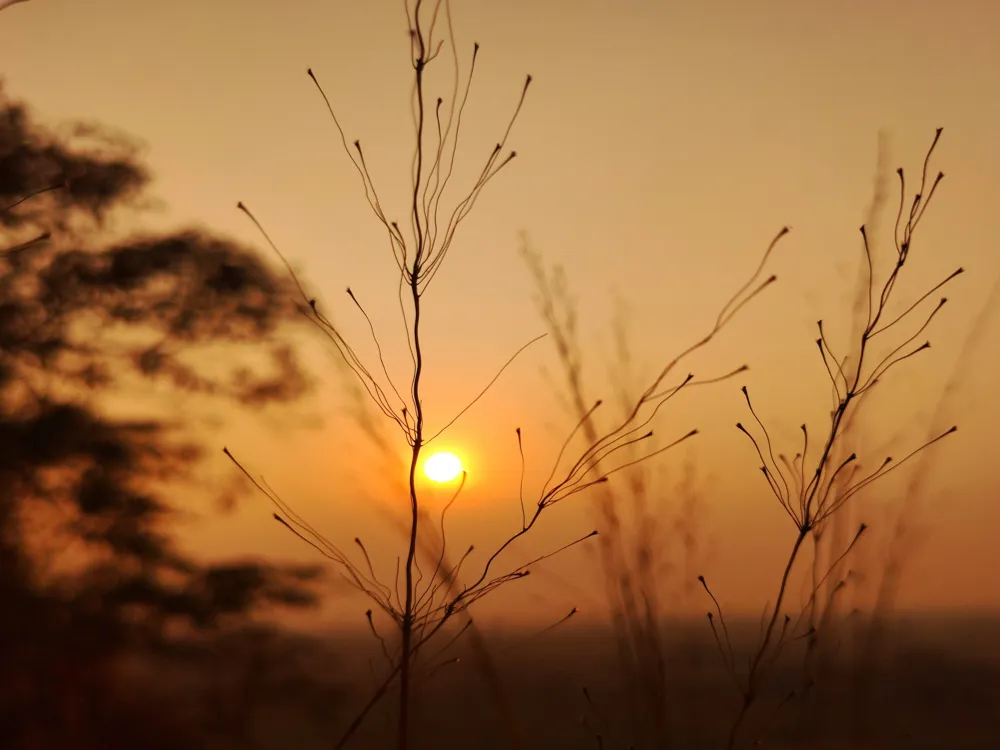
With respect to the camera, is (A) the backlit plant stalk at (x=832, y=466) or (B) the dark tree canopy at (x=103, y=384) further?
(B) the dark tree canopy at (x=103, y=384)

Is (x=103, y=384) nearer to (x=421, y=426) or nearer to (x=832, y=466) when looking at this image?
(x=421, y=426)

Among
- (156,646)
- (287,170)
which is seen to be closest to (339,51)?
(287,170)

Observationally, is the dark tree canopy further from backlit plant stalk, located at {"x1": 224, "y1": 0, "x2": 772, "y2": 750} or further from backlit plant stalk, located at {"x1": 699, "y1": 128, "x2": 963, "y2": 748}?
backlit plant stalk, located at {"x1": 699, "y1": 128, "x2": 963, "y2": 748}

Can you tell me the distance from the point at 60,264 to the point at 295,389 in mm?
550

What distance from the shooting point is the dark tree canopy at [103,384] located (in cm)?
157

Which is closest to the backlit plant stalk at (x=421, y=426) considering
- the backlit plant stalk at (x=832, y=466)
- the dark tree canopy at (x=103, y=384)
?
the backlit plant stalk at (x=832, y=466)

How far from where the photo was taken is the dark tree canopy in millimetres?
1565

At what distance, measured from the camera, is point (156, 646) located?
1.57 metres

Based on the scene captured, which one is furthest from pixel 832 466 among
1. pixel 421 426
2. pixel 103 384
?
pixel 103 384

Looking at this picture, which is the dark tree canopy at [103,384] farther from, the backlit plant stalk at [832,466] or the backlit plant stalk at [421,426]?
the backlit plant stalk at [832,466]

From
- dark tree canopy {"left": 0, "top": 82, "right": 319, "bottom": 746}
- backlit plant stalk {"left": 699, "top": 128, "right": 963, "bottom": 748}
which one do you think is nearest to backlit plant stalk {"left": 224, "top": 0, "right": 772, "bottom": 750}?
backlit plant stalk {"left": 699, "top": 128, "right": 963, "bottom": 748}

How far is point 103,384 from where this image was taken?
174 cm

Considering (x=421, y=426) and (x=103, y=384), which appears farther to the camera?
(x=103, y=384)

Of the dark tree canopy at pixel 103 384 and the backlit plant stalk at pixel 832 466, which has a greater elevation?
the dark tree canopy at pixel 103 384
